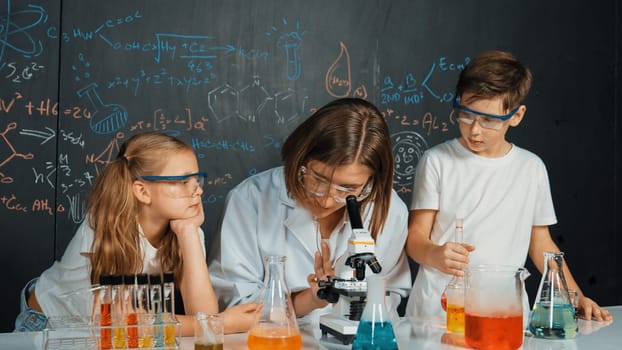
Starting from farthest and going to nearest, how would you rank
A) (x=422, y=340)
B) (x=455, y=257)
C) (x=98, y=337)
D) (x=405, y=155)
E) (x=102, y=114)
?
(x=405, y=155) → (x=102, y=114) → (x=455, y=257) → (x=422, y=340) → (x=98, y=337)

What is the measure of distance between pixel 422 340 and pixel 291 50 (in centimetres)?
247

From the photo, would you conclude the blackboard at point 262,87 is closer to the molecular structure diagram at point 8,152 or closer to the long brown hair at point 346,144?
the molecular structure diagram at point 8,152

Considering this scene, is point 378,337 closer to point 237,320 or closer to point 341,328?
point 341,328

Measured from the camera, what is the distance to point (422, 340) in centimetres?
180

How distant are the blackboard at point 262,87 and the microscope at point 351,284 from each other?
7.04 feet

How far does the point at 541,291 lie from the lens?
1.86 m

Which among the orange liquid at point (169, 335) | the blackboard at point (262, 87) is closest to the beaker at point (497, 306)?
the orange liquid at point (169, 335)

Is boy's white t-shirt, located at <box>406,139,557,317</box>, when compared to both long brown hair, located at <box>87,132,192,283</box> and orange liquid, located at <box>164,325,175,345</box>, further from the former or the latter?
orange liquid, located at <box>164,325,175,345</box>

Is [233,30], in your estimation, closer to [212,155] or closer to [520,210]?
[212,155]

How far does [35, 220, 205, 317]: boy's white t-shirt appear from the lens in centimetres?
222

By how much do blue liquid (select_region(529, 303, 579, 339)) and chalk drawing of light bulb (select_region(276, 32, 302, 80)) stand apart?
2.40 metres

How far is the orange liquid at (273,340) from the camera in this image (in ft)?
5.12

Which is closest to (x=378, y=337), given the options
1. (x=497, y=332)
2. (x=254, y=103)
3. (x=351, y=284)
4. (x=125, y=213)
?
(x=351, y=284)

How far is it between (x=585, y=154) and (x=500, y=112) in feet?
7.23
